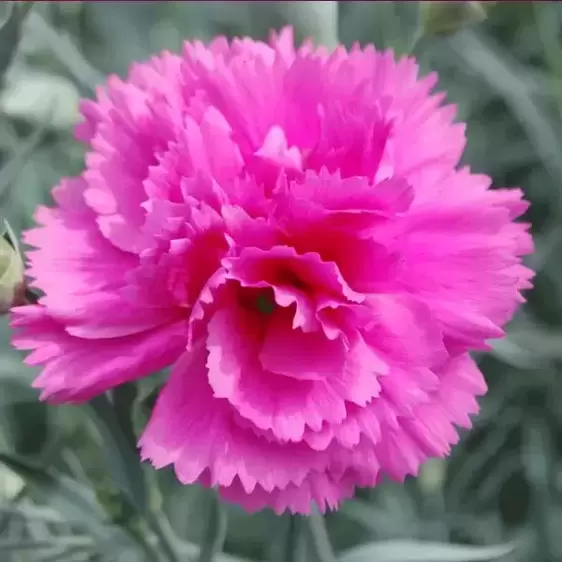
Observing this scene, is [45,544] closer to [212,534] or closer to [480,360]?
[212,534]

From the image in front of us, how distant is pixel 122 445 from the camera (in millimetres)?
322

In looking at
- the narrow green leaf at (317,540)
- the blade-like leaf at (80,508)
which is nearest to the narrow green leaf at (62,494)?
the blade-like leaf at (80,508)

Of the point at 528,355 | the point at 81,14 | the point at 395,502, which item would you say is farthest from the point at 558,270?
the point at 81,14

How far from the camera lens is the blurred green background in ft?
1.28

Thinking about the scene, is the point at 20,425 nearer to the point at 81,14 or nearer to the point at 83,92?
the point at 83,92

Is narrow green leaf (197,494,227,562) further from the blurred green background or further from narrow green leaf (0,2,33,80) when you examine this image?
narrow green leaf (0,2,33,80)

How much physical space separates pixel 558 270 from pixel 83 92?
0.34 meters

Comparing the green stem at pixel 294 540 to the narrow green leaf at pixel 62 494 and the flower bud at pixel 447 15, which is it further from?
the flower bud at pixel 447 15

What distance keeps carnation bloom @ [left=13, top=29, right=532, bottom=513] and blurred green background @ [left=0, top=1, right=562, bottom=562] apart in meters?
0.10

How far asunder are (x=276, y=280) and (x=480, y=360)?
299mm

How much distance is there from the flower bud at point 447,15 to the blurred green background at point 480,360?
18 mm

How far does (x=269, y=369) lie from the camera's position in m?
0.27

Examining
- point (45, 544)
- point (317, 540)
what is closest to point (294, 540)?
point (317, 540)

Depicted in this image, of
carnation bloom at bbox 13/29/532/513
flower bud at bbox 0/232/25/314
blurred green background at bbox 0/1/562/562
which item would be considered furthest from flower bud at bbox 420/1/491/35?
flower bud at bbox 0/232/25/314
